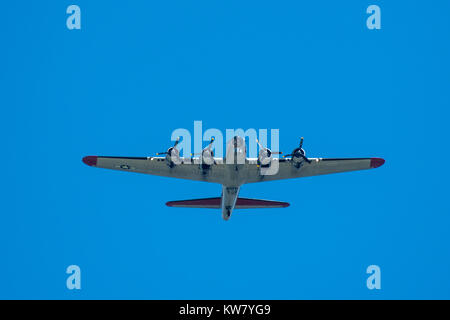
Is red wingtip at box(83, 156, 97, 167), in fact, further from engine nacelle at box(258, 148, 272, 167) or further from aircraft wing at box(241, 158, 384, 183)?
engine nacelle at box(258, 148, 272, 167)

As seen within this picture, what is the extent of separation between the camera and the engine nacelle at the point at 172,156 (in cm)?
2380

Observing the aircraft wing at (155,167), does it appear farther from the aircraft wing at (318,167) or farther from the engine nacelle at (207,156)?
the aircraft wing at (318,167)

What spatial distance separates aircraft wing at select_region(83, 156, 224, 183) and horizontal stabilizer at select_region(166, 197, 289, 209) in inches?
107

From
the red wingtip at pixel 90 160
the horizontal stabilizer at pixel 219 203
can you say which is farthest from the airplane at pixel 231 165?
the horizontal stabilizer at pixel 219 203

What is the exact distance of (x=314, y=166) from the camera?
24984 mm

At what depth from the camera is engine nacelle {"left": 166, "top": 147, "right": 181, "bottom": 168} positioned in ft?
78.1
